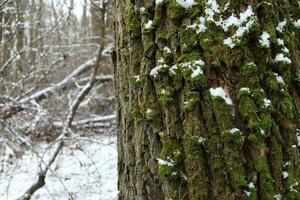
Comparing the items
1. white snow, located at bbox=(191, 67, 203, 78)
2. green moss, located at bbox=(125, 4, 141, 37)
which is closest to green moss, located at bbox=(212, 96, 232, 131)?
white snow, located at bbox=(191, 67, 203, 78)

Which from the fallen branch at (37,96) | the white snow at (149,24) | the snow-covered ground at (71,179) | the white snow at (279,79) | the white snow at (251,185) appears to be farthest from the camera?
the snow-covered ground at (71,179)

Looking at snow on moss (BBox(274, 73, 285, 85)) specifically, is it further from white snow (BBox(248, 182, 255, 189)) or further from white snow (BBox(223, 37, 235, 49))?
white snow (BBox(248, 182, 255, 189))

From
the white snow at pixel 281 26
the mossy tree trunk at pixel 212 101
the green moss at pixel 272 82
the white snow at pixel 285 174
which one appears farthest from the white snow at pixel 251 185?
the white snow at pixel 281 26

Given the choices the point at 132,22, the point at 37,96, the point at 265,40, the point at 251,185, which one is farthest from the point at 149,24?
the point at 37,96

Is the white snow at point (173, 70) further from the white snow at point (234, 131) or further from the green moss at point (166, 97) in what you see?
the white snow at point (234, 131)

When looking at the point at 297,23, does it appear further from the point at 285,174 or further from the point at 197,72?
the point at 285,174

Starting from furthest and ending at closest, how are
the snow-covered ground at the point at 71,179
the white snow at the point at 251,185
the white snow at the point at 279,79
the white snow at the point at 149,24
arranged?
the snow-covered ground at the point at 71,179
the white snow at the point at 149,24
the white snow at the point at 279,79
the white snow at the point at 251,185

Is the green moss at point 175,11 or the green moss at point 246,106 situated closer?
the green moss at point 246,106

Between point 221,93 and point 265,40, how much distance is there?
0.26 m

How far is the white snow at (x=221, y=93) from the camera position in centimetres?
145

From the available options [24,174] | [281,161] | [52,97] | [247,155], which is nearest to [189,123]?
[247,155]

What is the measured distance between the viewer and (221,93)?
1452 mm

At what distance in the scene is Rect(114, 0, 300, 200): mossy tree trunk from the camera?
1.43m

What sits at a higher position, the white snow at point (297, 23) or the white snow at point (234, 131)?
the white snow at point (297, 23)
